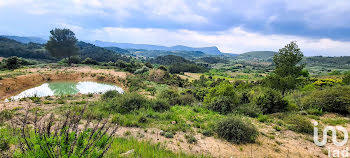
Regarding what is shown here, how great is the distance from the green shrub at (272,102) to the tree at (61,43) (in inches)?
1635

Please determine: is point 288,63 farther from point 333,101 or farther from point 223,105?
point 223,105

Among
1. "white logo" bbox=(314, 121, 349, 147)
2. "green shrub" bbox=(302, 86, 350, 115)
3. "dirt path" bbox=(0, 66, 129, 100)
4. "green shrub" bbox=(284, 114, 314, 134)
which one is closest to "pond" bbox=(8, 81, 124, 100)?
"dirt path" bbox=(0, 66, 129, 100)

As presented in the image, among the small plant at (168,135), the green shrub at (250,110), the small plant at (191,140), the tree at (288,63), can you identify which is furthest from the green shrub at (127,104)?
the tree at (288,63)

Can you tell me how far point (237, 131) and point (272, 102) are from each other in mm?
5777

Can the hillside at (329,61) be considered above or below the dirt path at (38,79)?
above

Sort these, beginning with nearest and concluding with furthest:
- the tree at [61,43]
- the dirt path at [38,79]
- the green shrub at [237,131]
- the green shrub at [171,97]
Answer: the green shrub at [237,131] → the green shrub at [171,97] → the dirt path at [38,79] → the tree at [61,43]

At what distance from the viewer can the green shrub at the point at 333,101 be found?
855 cm

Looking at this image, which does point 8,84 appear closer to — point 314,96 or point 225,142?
point 225,142

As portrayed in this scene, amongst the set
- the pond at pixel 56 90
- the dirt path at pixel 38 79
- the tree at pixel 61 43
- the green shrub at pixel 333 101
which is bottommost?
the pond at pixel 56 90

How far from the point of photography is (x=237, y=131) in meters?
5.55

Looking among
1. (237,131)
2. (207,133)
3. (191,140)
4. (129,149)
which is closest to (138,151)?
(129,149)

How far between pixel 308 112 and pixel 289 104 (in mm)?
999

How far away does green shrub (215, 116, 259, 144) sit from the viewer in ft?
18.1
